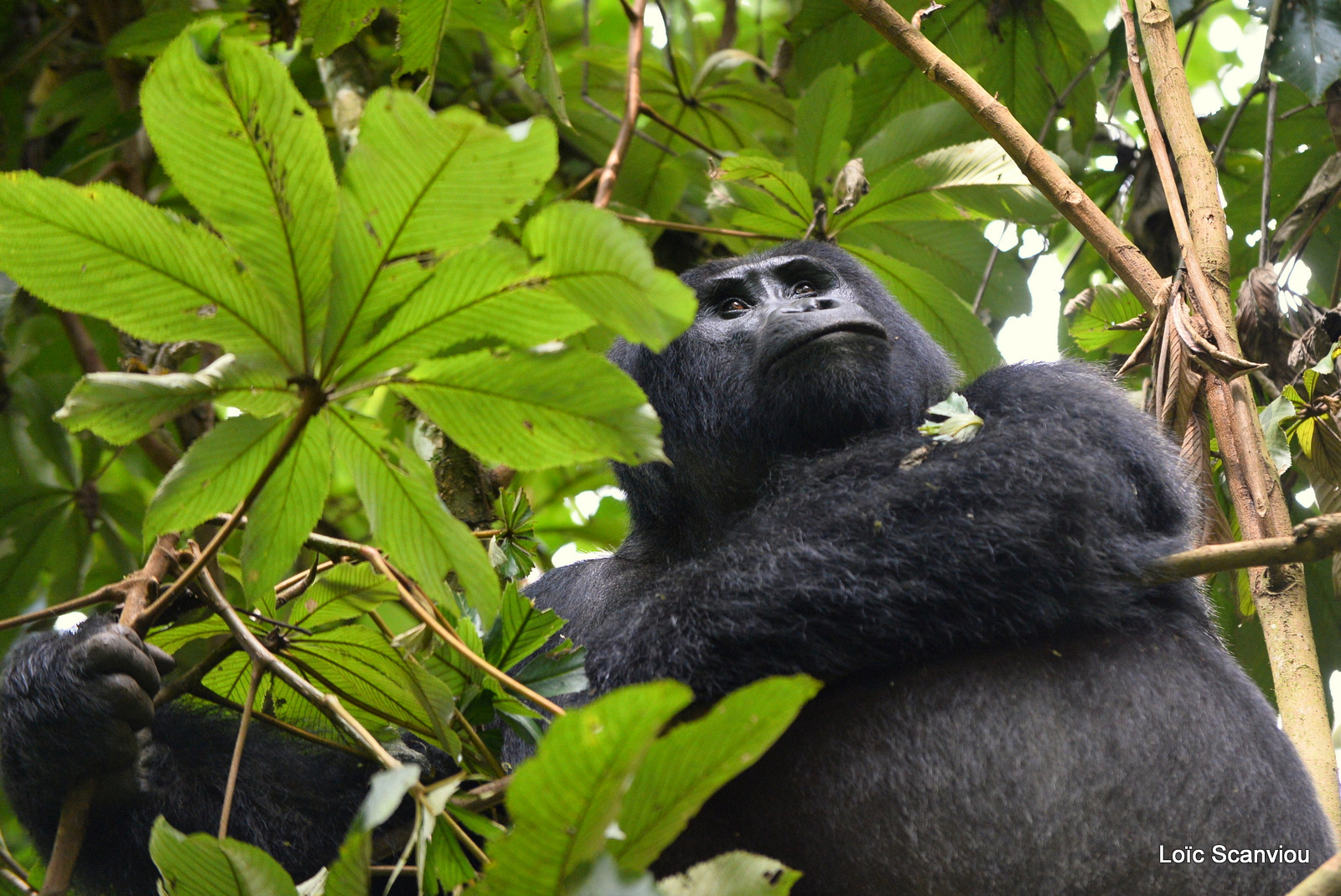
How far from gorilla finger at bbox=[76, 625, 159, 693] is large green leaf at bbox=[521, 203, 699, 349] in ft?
3.78

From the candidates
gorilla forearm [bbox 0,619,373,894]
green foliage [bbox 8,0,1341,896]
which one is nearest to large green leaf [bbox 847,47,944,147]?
green foliage [bbox 8,0,1341,896]

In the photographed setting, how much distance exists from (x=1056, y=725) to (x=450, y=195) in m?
1.46

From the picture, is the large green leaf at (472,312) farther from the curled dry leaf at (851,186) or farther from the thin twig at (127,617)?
the curled dry leaf at (851,186)

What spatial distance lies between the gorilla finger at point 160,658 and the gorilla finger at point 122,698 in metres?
0.07

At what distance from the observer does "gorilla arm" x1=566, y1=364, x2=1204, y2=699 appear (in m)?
2.24

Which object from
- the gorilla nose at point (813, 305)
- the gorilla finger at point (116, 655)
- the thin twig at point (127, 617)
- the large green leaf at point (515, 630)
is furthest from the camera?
the gorilla nose at point (813, 305)

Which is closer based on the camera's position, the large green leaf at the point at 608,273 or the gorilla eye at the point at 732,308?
the large green leaf at the point at 608,273

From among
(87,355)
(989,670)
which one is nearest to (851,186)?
(989,670)

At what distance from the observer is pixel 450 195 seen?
1410 mm

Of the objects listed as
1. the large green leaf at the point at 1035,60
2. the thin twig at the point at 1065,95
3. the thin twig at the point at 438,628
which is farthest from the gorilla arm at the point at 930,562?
the large green leaf at the point at 1035,60

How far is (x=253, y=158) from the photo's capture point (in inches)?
57.0

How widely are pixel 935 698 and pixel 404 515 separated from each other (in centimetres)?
109

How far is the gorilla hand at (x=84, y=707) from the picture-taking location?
2078 mm

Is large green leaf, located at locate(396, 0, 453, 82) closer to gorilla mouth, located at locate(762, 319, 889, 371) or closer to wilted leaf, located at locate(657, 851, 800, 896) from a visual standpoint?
gorilla mouth, located at locate(762, 319, 889, 371)
